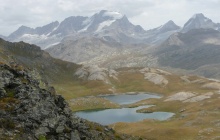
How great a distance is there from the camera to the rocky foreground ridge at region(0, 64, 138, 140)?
109 feet

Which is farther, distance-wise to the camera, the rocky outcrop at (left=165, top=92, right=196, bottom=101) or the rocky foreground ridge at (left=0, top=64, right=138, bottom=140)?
the rocky outcrop at (left=165, top=92, right=196, bottom=101)

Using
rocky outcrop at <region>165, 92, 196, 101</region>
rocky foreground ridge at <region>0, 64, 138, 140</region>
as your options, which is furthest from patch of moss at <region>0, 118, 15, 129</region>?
rocky outcrop at <region>165, 92, 196, 101</region>

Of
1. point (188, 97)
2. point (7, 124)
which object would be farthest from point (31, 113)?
point (188, 97)

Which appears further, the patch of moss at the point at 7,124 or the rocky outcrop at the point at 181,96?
the rocky outcrop at the point at 181,96

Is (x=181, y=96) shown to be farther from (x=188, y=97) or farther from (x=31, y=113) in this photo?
(x=31, y=113)

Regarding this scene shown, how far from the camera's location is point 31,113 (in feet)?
118

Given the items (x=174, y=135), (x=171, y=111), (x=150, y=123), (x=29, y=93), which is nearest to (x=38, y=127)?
(x=29, y=93)

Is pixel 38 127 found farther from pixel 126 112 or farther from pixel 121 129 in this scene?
pixel 126 112

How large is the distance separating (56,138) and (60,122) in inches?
112

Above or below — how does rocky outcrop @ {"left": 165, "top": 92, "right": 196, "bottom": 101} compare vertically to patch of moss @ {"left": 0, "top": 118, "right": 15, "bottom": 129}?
below

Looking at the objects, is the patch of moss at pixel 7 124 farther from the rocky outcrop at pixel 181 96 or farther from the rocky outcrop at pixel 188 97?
the rocky outcrop at pixel 181 96

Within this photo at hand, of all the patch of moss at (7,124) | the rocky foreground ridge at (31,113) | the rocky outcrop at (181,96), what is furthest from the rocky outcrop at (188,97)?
the patch of moss at (7,124)

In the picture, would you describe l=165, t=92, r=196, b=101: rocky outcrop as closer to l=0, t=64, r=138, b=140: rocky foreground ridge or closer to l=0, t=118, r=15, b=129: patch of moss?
l=0, t=64, r=138, b=140: rocky foreground ridge

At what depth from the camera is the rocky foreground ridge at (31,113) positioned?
109 ft
